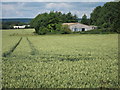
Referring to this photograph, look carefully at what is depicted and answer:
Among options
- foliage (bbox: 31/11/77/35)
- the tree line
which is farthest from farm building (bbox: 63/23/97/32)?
foliage (bbox: 31/11/77/35)

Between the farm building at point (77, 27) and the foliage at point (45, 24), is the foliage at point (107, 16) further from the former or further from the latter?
the foliage at point (45, 24)

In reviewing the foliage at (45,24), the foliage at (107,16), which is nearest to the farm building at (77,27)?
the foliage at (45,24)

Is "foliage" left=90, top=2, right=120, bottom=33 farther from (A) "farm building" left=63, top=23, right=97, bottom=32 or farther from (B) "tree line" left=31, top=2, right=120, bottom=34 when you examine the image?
(A) "farm building" left=63, top=23, right=97, bottom=32

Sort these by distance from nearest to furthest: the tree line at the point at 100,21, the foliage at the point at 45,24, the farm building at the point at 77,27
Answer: the foliage at the point at 45,24, the tree line at the point at 100,21, the farm building at the point at 77,27

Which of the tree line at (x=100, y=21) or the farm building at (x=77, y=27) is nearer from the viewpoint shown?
the tree line at (x=100, y=21)

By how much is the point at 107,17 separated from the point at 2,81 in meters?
39.3

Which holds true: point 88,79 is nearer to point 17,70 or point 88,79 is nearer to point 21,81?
point 21,81

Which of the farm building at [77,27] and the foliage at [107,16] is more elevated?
the foliage at [107,16]

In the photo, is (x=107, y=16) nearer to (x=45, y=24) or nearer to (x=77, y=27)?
(x=77, y=27)

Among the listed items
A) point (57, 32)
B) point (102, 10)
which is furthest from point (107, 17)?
point (57, 32)

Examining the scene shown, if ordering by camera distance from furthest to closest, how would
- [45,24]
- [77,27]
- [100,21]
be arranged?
1. [77,27]
2. [100,21]
3. [45,24]

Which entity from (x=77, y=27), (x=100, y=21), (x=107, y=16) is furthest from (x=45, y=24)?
(x=107, y=16)

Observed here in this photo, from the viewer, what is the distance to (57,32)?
42062 mm

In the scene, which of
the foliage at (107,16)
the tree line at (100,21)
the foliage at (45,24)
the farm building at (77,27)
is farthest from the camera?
the farm building at (77,27)
